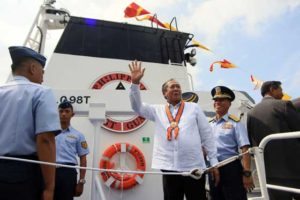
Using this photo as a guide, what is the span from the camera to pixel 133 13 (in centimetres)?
556

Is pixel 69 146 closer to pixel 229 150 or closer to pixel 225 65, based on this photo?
pixel 229 150

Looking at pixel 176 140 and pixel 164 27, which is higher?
pixel 164 27

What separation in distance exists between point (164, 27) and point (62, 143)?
3.49 metres

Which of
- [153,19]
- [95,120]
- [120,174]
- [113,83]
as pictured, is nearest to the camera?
[95,120]

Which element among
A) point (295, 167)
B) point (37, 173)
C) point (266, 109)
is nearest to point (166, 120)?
point (266, 109)

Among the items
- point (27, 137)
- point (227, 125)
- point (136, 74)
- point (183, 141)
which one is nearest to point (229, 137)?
point (227, 125)

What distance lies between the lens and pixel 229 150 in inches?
100

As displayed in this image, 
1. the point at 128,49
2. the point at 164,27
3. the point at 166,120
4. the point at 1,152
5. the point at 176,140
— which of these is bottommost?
the point at 1,152

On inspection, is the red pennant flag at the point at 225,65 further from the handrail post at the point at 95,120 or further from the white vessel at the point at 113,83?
the handrail post at the point at 95,120

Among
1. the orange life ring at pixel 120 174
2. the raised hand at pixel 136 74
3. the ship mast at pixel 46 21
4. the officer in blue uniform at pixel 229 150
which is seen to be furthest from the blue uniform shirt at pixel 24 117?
the ship mast at pixel 46 21

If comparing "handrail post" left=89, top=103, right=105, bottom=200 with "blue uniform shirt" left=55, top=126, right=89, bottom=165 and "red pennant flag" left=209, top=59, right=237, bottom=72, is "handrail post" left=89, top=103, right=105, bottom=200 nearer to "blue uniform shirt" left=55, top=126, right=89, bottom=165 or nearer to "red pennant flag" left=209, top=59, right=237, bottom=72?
"blue uniform shirt" left=55, top=126, right=89, bottom=165

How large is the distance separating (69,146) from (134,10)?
11.5ft

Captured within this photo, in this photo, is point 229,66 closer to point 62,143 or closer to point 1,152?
point 62,143

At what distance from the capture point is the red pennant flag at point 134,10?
5.53 meters
